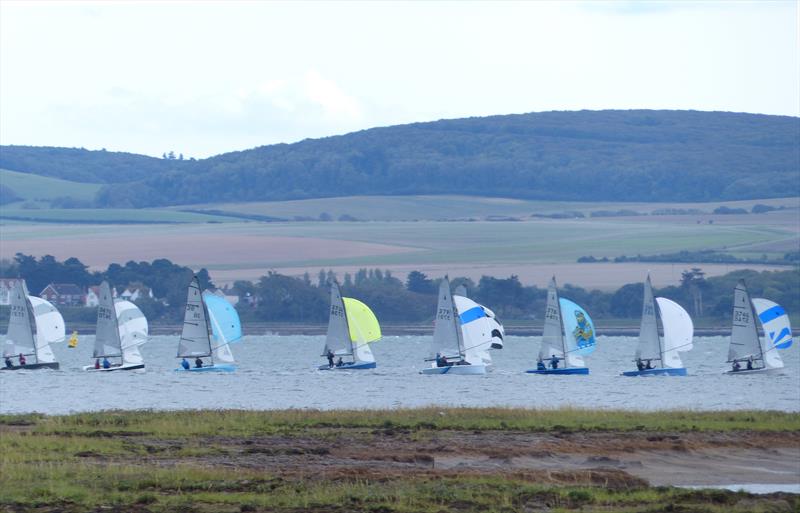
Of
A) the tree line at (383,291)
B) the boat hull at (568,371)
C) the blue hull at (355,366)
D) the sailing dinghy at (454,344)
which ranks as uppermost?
the tree line at (383,291)

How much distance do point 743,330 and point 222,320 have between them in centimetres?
2476

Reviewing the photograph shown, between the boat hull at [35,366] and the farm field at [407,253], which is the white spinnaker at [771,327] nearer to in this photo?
the boat hull at [35,366]

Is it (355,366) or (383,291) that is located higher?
(383,291)

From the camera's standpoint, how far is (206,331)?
74750mm

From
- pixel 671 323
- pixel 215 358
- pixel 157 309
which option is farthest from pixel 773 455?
pixel 157 309

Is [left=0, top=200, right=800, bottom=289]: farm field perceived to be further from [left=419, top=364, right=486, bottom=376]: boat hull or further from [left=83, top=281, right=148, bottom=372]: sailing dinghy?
[left=419, top=364, right=486, bottom=376]: boat hull

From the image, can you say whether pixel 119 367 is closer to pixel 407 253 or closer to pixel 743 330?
pixel 743 330

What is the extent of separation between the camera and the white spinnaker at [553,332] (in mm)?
70875

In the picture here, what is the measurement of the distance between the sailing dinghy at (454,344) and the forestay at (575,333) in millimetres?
3753

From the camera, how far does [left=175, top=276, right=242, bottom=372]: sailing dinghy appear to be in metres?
74.2

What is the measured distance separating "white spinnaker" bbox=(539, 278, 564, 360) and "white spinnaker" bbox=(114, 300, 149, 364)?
20.0m

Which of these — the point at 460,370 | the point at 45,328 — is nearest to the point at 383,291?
the point at 45,328

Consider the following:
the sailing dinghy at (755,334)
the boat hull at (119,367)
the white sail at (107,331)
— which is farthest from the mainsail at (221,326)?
the sailing dinghy at (755,334)

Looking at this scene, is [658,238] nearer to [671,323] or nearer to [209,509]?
[671,323]
